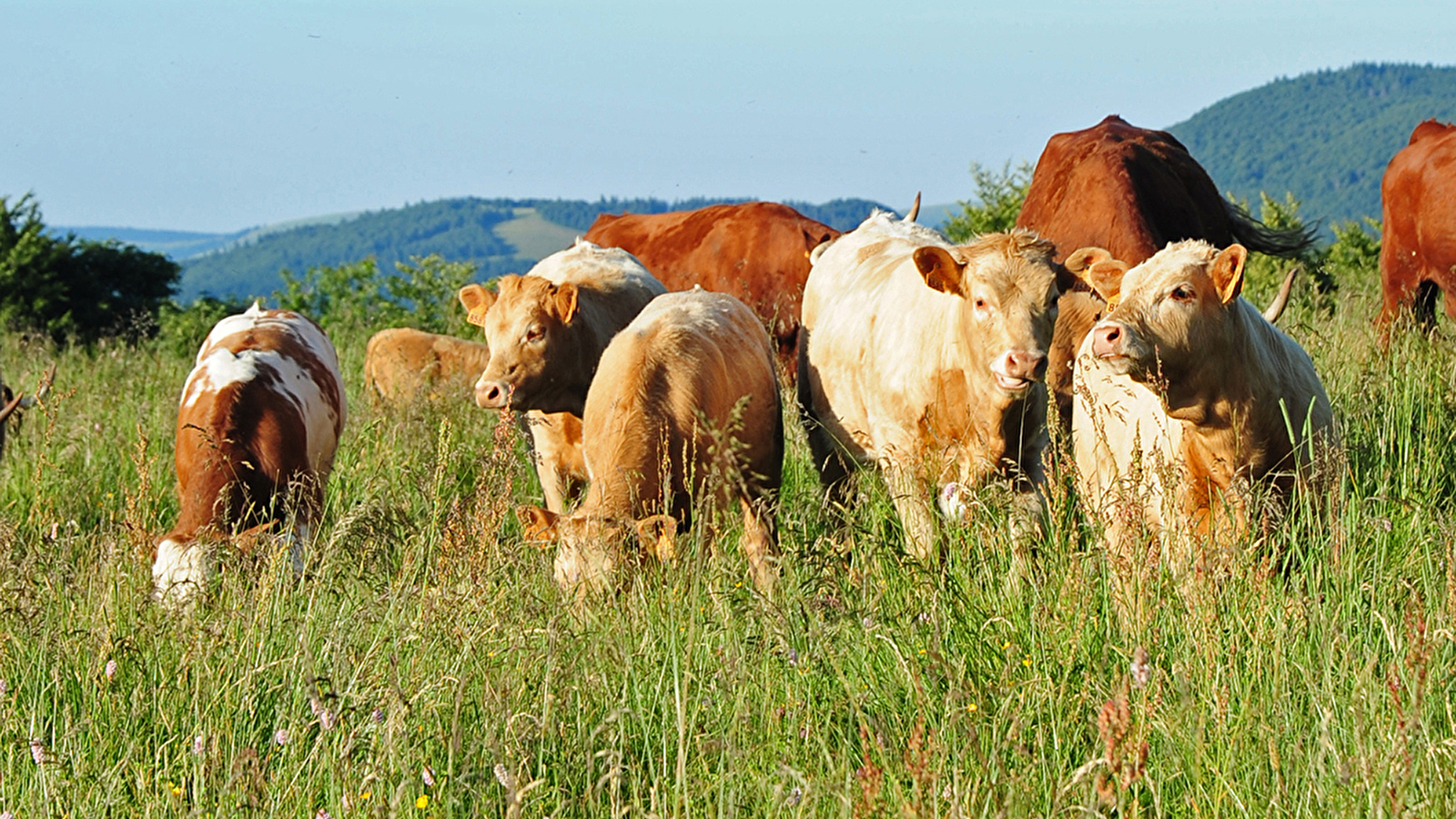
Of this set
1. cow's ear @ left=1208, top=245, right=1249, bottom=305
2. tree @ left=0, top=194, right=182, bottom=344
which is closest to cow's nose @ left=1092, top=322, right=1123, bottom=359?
cow's ear @ left=1208, top=245, right=1249, bottom=305

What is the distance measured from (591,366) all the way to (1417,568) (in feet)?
13.4

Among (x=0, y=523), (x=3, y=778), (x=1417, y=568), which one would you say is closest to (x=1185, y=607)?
(x=1417, y=568)

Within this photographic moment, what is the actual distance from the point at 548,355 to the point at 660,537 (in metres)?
2.02

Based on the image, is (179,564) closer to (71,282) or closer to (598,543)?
(598,543)

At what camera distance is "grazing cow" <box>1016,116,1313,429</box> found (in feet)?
26.6

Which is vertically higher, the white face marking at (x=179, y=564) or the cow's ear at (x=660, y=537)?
the cow's ear at (x=660, y=537)

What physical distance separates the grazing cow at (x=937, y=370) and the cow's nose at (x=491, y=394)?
1516mm

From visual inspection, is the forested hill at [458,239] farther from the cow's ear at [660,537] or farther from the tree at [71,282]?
the cow's ear at [660,537]

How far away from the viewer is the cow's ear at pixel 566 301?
279 inches

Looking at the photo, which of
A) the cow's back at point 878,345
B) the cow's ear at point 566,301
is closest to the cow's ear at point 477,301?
the cow's ear at point 566,301

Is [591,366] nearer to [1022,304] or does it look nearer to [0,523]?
[1022,304]

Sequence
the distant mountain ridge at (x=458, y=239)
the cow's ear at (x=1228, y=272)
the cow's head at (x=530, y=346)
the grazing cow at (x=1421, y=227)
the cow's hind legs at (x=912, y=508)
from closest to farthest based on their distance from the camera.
Result: the cow's ear at (x=1228, y=272) < the cow's hind legs at (x=912, y=508) < the cow's head at (x=530, y=346) < the grazing cow at (x=1421, y=227) < the distant mountain ridge at (x=458, y=239)

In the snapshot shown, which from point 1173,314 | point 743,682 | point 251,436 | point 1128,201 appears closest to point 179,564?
point 251,436

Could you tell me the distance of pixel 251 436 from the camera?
679 centimetres
